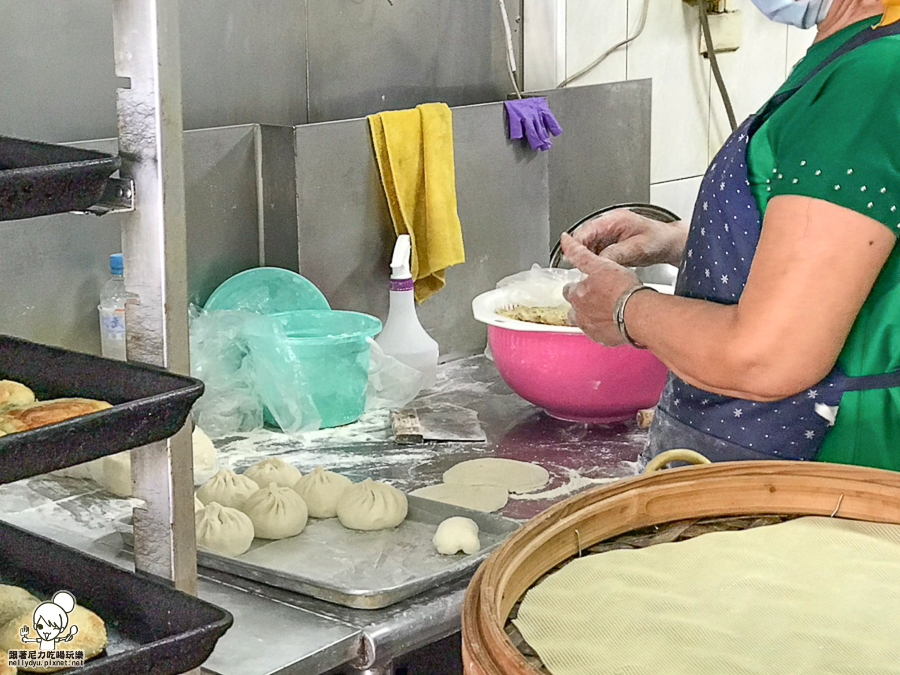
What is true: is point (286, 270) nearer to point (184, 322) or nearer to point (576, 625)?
point (184, 322)

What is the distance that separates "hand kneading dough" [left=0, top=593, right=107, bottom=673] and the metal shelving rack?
8 cm

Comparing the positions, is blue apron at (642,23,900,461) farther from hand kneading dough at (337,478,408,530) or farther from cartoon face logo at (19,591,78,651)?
cartoon face logo at (19,591,78,651)

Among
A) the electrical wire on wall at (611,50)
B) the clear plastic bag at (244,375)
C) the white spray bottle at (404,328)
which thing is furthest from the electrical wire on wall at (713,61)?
the clear plastic bag at (244,375)

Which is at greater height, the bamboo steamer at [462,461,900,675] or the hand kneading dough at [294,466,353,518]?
the bamboo steamer at [462,461,900,675]

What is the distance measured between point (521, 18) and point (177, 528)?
6.27 feet

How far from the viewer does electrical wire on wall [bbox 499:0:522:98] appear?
2.58m

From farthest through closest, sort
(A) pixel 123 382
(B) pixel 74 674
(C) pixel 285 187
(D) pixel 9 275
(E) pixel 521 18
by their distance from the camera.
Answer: (E) pixel 521 18, (C) pixel 285 187, (D) pixel 9 275, (A) pixel 123 382, (B) pixel 74 674

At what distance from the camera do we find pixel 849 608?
91 cm

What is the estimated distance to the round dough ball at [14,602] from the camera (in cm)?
102

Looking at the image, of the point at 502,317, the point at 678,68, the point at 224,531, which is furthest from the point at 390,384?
the point at 678,68

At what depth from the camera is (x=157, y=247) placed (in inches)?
38.5

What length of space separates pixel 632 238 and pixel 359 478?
547 millimetres

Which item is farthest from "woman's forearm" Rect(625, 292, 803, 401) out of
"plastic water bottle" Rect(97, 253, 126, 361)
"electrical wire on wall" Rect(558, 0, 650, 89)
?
"electrical wire on wall" Rect(558, 0, 650, 89)

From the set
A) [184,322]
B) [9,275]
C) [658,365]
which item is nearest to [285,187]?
[9,275]
